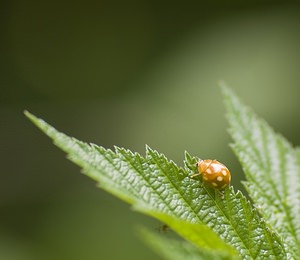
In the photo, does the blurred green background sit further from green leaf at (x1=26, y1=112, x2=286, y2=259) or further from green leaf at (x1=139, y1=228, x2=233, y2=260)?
green leaf at (x1=139, y1=228, x2=233, y2=260)

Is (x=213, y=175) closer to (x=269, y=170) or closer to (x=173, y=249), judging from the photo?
Answer: (x=269, y=170)

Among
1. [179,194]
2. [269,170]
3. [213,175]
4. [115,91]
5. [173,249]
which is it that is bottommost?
[173,249]

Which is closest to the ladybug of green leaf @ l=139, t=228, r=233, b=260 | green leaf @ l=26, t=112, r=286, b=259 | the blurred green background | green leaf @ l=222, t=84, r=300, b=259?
green leaf @ l=26, t=112, r=286, b=259

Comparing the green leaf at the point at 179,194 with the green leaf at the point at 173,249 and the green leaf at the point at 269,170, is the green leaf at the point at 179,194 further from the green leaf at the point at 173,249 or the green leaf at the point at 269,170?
the green leaf at the point at 173,249

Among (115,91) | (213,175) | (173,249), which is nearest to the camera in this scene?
(173,249)

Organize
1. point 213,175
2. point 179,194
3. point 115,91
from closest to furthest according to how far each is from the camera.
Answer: point 179,194, point 213,175, point 115,91

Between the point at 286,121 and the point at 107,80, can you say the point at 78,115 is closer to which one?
the point at 107,80

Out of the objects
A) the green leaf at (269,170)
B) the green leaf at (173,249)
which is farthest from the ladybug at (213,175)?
the green leaf at (173,249)

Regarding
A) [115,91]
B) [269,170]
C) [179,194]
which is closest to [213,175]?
[179,194]
